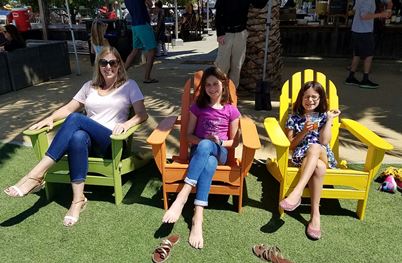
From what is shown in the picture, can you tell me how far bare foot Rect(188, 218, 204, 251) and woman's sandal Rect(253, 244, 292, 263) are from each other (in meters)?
0.38

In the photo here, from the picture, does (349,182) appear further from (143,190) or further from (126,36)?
(126,36)

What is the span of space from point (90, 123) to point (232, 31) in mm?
3001

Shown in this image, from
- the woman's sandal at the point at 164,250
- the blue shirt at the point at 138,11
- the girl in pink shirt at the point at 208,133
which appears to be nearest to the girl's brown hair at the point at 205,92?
the girl in pink shirt at the point at 208,133

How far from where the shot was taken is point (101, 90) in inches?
129

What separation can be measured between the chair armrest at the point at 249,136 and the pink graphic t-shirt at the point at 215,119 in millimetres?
118

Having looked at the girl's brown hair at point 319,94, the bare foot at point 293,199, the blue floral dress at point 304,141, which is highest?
the girl's brown hair at point 319,94

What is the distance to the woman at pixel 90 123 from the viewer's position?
2.82m

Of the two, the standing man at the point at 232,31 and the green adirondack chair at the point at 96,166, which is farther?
the standing man at the point at 232,31

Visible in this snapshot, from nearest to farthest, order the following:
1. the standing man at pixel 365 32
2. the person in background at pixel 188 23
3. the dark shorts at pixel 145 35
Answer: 1. the standing man at pixel 365 32
2. the dark shorts at pixel 145 35
3. the person in background at pixel 188 23

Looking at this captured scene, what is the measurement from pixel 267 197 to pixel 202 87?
1109 mm

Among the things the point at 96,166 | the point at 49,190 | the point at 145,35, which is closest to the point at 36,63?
the point at 145,35

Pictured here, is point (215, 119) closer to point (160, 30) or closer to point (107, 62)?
point (107, 62)

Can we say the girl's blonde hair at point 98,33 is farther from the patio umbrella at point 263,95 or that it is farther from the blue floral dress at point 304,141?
the blue floral dress at point 304,141

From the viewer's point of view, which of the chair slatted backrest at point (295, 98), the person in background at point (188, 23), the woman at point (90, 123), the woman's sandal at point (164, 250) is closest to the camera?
the woman's sandal at point (164, 250)
